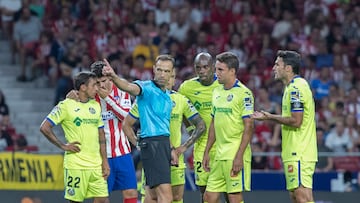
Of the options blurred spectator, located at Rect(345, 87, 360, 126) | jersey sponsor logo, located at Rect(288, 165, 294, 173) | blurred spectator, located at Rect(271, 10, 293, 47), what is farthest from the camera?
blurred spectator, located at Rect(271, 10, 293, 47)

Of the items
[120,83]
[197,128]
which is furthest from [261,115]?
[120,83]

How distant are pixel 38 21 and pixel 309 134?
11224 mm

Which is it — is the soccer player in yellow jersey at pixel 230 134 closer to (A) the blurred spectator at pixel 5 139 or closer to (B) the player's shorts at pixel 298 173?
(B) the player's shorts at pixel 298 173

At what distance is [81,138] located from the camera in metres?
14.1

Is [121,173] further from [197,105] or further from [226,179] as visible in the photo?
[226,179]

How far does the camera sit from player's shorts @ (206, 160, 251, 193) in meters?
13.7

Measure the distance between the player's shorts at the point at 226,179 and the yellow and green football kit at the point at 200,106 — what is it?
2.14ft

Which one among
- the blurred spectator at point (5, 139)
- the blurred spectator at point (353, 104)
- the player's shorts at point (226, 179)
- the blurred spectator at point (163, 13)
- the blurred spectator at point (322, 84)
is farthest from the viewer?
the blurred spectator at point (163, 13)

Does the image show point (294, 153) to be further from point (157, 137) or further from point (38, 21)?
point (38, 21)

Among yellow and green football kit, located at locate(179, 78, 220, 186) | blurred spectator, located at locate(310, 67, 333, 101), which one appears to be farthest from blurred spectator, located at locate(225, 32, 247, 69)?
yellow and green football kit, located at locate(179, 78, 220, 186)

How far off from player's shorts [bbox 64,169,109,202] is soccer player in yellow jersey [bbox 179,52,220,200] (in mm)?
1249

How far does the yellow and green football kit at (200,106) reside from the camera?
14.6 metres

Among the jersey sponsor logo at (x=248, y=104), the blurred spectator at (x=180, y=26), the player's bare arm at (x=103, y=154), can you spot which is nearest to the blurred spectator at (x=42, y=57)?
the blurred spectator at (x=180, y=26)

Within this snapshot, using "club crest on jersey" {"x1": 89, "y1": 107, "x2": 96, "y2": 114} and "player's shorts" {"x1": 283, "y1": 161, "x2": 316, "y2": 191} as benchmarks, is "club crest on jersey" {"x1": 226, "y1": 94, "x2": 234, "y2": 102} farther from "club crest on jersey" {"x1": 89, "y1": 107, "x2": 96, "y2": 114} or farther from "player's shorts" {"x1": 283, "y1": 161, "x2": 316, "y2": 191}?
"club crest on jersey" {"x1": 89, "y1": 107, "x2": 96, "y2": 114}
